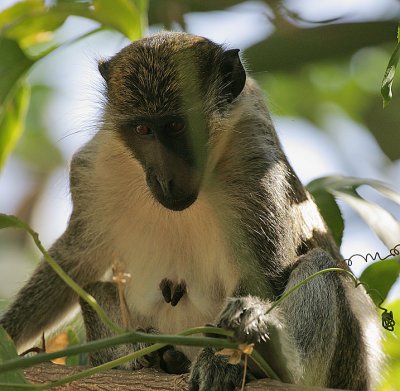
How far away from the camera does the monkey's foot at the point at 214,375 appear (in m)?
5.33

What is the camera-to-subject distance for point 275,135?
6.88 metres

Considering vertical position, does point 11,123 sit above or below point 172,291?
above

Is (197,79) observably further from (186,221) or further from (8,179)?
(8,179)

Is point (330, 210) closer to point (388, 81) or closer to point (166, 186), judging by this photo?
point (166, 186)

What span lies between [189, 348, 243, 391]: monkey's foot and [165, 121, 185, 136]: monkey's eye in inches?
60.8

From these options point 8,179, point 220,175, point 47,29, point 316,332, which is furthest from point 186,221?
point 8,179

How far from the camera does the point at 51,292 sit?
7270 mm

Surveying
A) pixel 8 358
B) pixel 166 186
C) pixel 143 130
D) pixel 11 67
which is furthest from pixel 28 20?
pixel 8 358

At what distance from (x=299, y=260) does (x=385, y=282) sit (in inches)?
34.4

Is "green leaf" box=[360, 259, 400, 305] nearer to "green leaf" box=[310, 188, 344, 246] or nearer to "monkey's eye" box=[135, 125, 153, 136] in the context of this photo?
"green leaf" box=[310, 188, 344, 246]

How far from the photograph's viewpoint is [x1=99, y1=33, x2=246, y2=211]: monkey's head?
5.93m

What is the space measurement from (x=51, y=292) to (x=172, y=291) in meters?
1.18

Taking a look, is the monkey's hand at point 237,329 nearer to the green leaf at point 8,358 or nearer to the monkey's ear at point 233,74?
the green leaf at point 8,358

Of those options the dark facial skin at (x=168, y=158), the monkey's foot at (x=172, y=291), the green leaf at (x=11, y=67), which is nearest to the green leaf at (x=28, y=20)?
the green leaf at (x=11, y=67)
